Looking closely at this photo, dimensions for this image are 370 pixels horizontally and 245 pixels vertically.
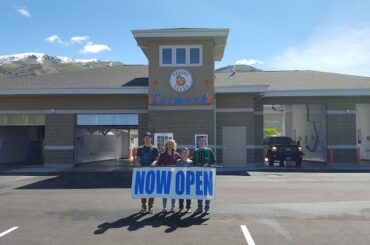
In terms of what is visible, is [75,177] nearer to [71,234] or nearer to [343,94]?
[71,234]

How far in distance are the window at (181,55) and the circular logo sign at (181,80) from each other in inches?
21.1

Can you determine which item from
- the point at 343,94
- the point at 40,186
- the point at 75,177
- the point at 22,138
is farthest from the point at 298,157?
the point at 22,138

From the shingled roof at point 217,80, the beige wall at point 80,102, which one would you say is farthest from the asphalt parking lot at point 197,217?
the shingled roof at point 217,80

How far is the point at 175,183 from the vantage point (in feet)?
35.2

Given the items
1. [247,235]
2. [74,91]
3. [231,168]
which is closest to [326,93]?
[231,168]

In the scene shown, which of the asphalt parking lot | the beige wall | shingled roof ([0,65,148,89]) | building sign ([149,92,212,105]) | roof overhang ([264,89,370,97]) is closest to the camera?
the asphalt parking lot

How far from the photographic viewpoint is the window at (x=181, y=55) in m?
25.3

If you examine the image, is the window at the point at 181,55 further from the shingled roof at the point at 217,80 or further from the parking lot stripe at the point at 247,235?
the parking lot stripe at the point at 247,235

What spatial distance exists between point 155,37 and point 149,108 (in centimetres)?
395

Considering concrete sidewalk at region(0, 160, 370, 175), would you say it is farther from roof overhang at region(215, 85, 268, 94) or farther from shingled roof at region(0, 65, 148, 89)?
shingled roof at region(0, 65, 148, 89)

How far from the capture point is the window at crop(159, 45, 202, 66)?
25281 millimetres

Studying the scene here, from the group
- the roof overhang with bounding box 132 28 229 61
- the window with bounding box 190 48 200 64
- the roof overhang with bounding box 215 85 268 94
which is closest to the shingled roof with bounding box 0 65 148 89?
the roof overhang with bounding box 132 28 229 61

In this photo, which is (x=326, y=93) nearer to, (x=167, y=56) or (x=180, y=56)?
(x=180, y=56)

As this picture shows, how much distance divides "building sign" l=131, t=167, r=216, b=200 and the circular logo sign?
14.6 m
